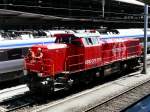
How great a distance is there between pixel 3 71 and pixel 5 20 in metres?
13.0

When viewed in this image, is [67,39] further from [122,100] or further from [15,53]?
[122,100]

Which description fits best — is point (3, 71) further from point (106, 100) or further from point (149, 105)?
point (149, 105)

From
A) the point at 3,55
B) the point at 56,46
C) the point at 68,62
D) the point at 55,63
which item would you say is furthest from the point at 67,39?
the point at 3,55

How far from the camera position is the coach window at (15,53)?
1966cm

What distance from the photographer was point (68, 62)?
17.5 metres

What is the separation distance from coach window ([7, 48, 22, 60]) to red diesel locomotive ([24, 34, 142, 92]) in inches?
99.4

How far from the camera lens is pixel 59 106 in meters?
15.6

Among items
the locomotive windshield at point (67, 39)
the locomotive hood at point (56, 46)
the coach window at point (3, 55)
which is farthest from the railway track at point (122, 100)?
the coach window at point (3, 55)

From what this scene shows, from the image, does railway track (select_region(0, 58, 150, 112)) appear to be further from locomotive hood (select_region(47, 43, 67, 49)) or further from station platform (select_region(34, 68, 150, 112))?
locomotive hood (select_region(47, 43, 67, 49))

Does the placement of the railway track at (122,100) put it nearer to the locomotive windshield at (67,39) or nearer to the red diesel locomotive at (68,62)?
the red diesel locomotive at (68,62)

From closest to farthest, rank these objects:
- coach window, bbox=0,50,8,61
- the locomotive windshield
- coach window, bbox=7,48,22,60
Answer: the locomotive windshield < coach window, bbox=0,50,8,61 < coach window, bbox=7,48,22,60

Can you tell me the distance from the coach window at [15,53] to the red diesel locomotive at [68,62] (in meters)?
2.52

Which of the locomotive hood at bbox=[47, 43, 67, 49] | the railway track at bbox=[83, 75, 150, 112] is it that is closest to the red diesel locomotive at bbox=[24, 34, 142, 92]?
the locomotive hood at bbox=[47, 43, 67, 49]

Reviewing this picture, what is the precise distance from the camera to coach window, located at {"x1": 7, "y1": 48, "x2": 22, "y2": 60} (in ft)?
64.5
